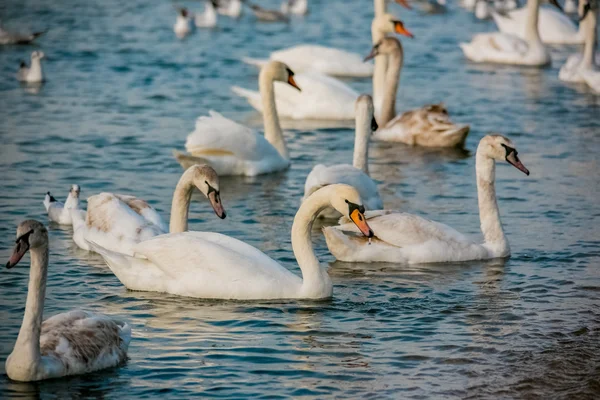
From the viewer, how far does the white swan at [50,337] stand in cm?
775

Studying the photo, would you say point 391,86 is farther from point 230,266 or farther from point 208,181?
point 230,266

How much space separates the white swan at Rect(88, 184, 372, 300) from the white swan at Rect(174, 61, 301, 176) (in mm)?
4393

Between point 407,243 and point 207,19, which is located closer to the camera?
point 407,243

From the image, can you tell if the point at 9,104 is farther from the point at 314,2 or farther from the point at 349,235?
the point at 314,2

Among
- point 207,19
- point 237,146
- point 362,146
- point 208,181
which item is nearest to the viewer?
point 208,181

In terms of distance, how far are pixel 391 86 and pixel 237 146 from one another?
3.87 meters

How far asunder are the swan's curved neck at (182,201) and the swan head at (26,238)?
273 centimetres

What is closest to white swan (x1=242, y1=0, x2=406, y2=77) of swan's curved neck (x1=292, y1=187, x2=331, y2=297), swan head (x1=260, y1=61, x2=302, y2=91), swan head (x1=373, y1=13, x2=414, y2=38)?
swan head (x1=373, y1=13, x2=414, y2=38)

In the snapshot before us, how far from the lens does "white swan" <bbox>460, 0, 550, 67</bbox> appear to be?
23797 mm

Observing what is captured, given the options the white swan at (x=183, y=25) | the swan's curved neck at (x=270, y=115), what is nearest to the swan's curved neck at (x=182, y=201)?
the swan's curved neck at (x=270, y=115)

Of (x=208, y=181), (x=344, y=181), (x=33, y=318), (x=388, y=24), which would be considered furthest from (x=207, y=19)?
(x=33, y=318)

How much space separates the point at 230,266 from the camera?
9.64 meters

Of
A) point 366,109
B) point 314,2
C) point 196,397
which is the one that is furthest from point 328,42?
point 196,397

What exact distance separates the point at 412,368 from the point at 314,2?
27.9 m
